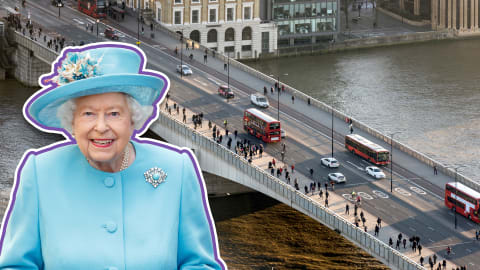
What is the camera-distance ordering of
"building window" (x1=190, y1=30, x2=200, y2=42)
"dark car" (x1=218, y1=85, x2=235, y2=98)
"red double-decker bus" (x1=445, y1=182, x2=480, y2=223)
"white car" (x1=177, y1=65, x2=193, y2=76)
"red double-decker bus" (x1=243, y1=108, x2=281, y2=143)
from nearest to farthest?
"red double-decker bus" (x1=445, y1=182, x2=480, y2=223) → "red double-decker bus" (x1=243, y1=108, x2=281, y2=143) → "dark car" (x1=218, y1=85, x2=235, y2=98) → "white car" (x1=177, y1=65, x2=193, y2=76) → "building window" (x1=190, y1=30, x2=200, y2=42)

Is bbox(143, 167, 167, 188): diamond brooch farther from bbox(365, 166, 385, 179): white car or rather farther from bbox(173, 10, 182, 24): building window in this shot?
bbox(173, 10, 182, 24): building window

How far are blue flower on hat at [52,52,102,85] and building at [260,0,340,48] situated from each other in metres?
152

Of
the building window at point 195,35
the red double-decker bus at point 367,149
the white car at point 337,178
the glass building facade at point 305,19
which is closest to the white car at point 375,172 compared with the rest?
the red double-decker bus at point 367,149

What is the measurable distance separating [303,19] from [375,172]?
77.2 m

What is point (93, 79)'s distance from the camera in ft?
32.4

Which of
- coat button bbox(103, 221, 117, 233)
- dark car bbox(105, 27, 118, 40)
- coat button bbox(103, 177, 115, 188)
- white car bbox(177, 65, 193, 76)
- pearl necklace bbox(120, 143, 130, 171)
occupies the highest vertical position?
pearl necklace bbox(120, 143, 130, 171)

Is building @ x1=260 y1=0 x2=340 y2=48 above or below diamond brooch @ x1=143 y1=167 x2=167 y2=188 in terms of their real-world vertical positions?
below

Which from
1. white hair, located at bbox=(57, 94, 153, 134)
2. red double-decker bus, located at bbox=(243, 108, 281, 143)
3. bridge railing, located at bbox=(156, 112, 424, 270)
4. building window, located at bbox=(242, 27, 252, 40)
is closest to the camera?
white hair, located at bbox=(57, 94, 153, 134)

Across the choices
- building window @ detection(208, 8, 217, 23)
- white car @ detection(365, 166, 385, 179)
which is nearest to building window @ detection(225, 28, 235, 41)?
building window @ detection(208, 8, 217, 23)

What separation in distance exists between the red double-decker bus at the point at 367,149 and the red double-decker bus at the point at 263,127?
6688 millimetres

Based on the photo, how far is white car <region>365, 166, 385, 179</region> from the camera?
294 ft

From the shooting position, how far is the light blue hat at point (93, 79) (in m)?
9.97

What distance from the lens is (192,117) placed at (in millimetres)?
105438

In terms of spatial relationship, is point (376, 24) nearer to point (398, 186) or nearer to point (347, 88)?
point (347, 88)
